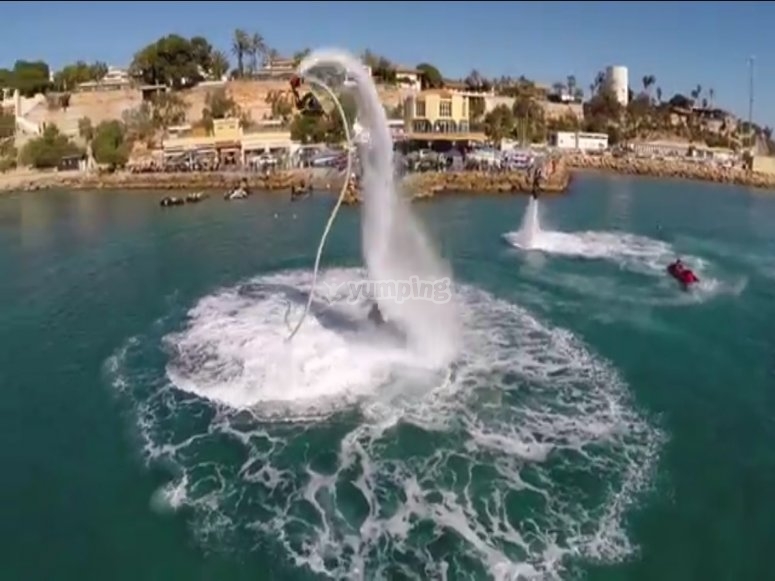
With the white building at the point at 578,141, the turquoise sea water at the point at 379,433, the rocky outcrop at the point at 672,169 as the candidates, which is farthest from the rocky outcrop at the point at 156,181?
the white building at the point at 578,141

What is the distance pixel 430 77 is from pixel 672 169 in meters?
42.7

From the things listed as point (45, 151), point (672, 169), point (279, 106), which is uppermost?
point (279, 106)

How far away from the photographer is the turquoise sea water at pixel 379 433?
14398 millimetres

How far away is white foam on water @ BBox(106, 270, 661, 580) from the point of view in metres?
14.5

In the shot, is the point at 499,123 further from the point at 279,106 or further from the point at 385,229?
the point at 385,229

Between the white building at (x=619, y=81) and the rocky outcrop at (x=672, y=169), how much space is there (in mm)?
47334

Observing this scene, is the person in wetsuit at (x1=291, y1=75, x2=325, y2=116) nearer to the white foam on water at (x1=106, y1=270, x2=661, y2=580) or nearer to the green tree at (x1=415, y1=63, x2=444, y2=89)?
the white foam on water at (x1=106, y1=270, x2=661, y2=580)

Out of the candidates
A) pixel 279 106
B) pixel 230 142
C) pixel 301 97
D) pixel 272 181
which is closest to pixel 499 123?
pixel 279 106

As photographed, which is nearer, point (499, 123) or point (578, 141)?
point (499, 123)

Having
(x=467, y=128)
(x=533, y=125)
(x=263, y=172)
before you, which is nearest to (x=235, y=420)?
(x=263, y=172)

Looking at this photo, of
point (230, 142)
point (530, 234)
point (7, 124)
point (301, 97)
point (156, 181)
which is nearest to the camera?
point (301, 97)

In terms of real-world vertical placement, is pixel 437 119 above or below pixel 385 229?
above

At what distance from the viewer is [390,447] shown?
57.5 feet

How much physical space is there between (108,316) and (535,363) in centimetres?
1630
